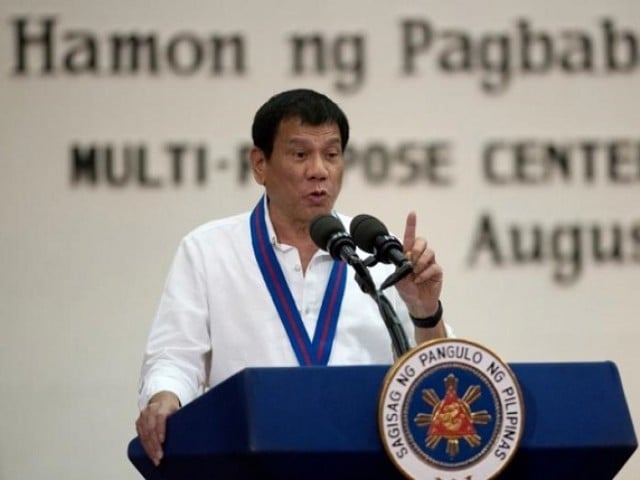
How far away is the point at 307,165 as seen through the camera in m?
3.22

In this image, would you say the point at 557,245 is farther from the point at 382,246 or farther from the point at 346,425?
the point at 346,425

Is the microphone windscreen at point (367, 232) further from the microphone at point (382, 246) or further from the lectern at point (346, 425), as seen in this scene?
the lectern at point (346, 425)

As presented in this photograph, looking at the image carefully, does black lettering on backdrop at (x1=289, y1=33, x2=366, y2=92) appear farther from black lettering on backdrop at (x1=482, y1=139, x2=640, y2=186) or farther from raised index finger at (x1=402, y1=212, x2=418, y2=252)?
raised index finger at (x1=402, y1=212, x2=418, y2=252)

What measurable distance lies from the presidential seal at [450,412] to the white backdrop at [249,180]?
6.93 feet

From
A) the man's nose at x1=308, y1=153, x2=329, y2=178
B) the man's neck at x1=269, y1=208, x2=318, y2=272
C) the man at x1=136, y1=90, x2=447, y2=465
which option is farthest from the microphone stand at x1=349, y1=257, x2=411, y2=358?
the man's neck at x1=269, y1=208, x2=318, y2=272

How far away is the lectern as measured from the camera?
237 centimetres

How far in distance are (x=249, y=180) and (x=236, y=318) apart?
1358 mm

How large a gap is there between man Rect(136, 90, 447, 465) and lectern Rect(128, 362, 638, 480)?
59 cm

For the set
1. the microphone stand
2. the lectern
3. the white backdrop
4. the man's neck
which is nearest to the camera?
the lectern

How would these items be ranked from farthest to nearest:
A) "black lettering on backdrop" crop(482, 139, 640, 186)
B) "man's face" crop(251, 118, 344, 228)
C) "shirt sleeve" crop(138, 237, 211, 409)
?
"black lettering on backdrop" crop(482, 139, 640, 186)
"man's face" crop(251, 118, 344, 228)
"shirt sleeve" crop(138, 237, 211, 409)

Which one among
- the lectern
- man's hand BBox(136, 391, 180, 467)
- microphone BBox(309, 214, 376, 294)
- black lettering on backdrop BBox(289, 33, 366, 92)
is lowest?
man's hand BBox(136, 391, 180, 467)

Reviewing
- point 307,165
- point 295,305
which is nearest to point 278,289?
point 295,305

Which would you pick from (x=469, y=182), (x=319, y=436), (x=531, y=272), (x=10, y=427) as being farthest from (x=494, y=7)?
(x=319, y=436)

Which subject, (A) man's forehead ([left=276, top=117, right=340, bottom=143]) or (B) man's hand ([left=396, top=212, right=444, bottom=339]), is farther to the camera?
(A) man's forehead ([left=276, top=117, right=340, bottom=143])
